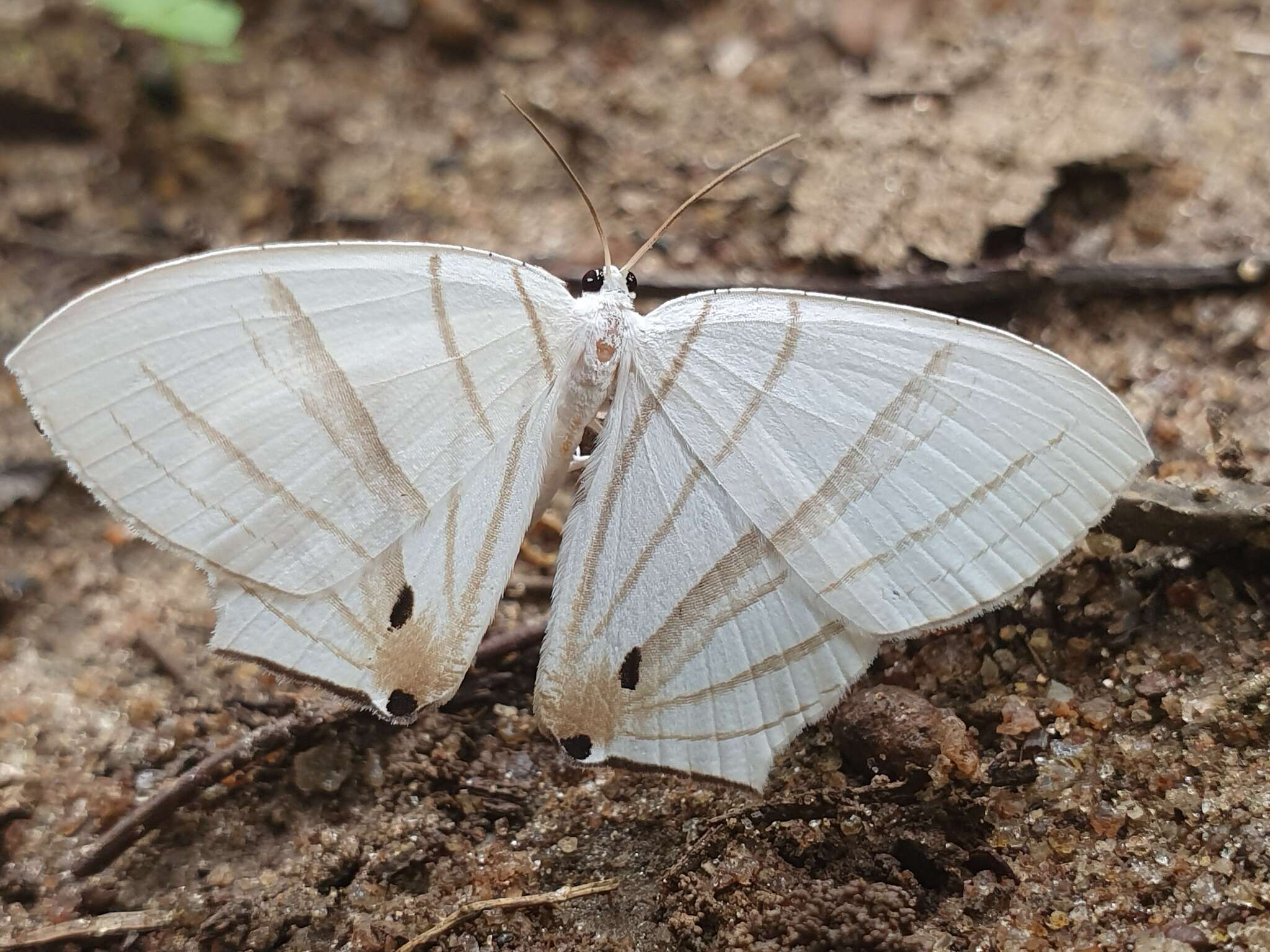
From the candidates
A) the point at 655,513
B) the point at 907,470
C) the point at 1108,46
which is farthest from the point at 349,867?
the point at 1108,46

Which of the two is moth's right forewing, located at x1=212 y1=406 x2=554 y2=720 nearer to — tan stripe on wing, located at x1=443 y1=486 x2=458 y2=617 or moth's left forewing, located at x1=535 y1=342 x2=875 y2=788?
tan stripe on wing, located at x1=443 y1=486 x2=458 y2=617

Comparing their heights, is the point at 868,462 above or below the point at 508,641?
above

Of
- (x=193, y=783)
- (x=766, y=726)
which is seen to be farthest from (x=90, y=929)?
(x=766, y=726)

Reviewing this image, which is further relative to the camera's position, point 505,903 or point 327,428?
point 505,903

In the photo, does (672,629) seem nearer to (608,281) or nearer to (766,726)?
(766,726)

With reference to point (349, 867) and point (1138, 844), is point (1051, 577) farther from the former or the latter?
point (349, 867)

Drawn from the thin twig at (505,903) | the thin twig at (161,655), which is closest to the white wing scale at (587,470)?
the thin twig at (505,903)
